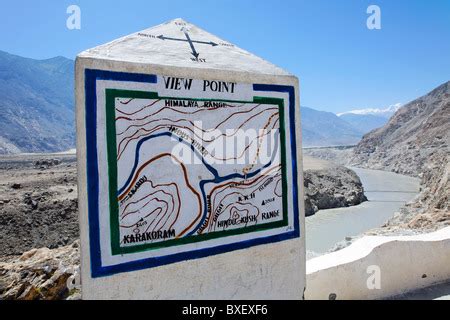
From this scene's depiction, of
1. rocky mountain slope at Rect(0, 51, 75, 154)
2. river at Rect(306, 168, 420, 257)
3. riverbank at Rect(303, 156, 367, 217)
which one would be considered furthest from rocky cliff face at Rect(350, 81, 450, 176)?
rocky mountain slope at Rect(0, 51, 75, 154)

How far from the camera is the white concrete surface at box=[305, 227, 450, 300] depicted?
3.94 metres

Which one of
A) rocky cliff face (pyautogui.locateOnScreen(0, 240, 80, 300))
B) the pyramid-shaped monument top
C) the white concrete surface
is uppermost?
the pyramid-shaped monument top

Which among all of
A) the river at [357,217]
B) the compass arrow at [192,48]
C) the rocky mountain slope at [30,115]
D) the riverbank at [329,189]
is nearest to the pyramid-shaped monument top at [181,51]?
the compass arrow at [192,48]

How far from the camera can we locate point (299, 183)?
3.46 m

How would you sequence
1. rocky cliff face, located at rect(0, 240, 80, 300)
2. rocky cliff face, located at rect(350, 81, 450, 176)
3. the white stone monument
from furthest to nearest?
rocky cliff face, located at rect(350, 81, 450, 176) → rocky cliff face, located at rect(0, 240, 80, 300) → the white stone monument

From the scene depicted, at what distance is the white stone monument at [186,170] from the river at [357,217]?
13.5 m

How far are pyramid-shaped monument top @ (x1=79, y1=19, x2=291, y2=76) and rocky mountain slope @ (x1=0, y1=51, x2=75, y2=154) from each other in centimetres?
9430

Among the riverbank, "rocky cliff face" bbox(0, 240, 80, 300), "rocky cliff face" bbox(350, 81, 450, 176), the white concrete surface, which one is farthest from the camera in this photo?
"rocky cliff face" bbox(350, 81, 450, 176)

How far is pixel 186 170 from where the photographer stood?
2900mm

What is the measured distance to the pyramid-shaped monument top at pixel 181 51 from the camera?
9.18ft

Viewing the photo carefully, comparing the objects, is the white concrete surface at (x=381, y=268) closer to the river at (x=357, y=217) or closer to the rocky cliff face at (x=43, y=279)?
the rocky cliff face at (x=43, y=279)

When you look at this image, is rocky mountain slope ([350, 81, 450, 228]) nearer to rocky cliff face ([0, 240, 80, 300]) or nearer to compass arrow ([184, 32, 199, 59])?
rocky cliff face ([0, 240, 80, 300])

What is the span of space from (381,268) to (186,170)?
2.57m
